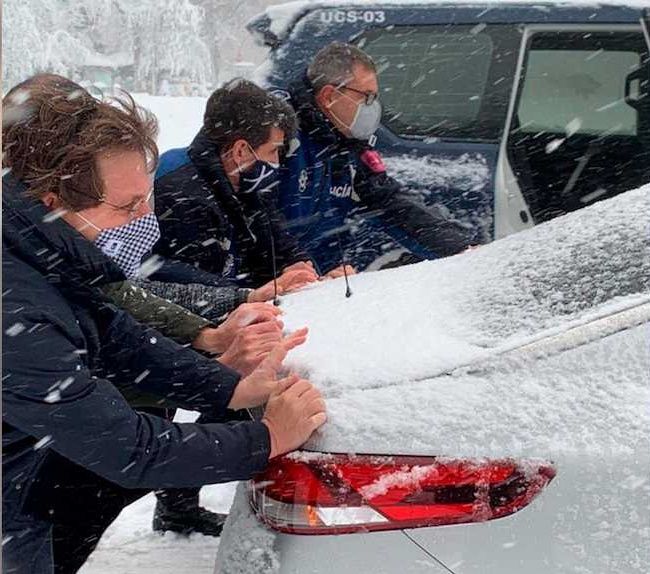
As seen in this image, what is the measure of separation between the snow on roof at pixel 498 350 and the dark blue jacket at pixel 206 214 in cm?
82

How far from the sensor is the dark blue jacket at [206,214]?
291 cm

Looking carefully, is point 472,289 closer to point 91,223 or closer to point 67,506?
point 91,223

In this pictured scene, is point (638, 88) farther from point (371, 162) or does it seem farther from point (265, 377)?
point (265, 377)

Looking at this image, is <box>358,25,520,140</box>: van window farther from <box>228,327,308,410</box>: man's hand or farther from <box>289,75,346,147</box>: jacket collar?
<box>228,327,308,410</box>: man's hand

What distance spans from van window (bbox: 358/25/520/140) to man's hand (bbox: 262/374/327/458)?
8.91 feet

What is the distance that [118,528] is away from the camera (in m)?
3.22

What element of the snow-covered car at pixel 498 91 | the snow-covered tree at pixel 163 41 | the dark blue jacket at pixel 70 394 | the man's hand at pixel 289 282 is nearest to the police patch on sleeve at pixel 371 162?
the snow-covered car at pixel 498 91

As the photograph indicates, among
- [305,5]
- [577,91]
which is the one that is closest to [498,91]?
[577,91]

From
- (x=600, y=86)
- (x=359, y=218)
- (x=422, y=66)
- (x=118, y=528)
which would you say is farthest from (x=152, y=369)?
(x=600, y=86)

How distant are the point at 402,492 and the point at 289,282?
137 cm

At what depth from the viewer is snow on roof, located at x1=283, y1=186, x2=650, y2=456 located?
1.54 m

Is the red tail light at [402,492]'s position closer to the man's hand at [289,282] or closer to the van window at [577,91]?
the man's hand at [289,282]

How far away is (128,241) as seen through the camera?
2.02m

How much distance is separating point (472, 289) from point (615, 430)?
1.94 ft
